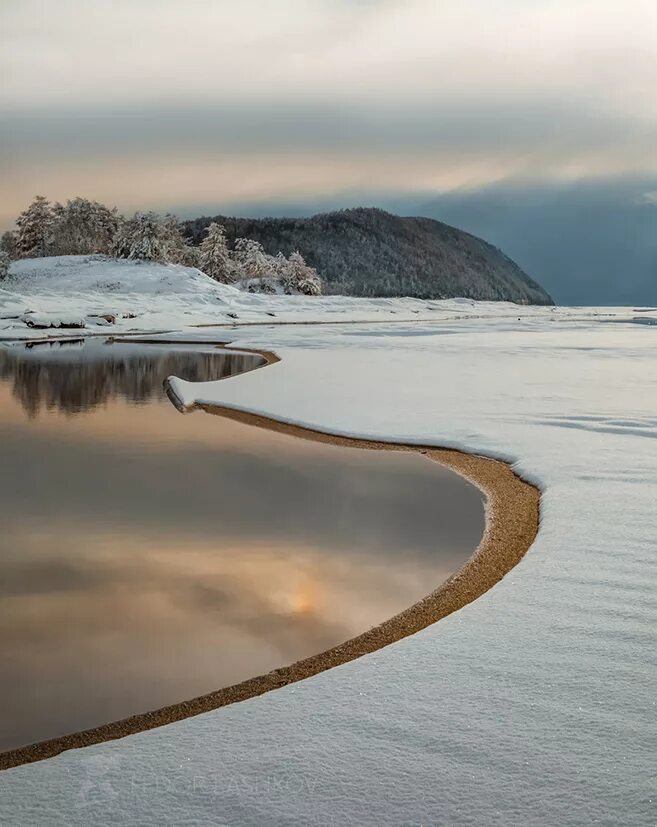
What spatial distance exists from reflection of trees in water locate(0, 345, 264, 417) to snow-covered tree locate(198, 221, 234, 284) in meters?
78.1

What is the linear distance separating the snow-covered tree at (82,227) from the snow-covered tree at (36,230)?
1123 millimetres

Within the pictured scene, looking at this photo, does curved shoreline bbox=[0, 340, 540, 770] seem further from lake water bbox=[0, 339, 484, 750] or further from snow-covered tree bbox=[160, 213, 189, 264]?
snow-covered tree bbox=[160, 213, 189, 264]

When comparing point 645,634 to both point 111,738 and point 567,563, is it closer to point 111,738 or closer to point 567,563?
point 567,563

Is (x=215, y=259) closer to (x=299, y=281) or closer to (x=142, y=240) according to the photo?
(x=299, y=281)

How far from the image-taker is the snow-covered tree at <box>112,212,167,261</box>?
92.9m

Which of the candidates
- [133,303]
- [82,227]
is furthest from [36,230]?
[133,303]

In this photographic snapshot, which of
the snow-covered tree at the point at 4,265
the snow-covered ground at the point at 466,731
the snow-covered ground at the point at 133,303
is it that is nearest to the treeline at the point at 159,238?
the snow-covered ground at the point at 133,303

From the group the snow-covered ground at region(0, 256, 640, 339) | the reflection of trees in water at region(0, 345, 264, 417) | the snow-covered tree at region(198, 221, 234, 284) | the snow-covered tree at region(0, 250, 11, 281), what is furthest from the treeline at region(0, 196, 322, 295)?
the reflection of trees in water at region(0, 345, 264, 417)

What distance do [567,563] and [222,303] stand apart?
2655 inches

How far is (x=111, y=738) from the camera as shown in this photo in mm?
4660

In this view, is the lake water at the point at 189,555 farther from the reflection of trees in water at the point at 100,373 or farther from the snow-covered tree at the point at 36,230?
the snow-covered tree at the point at 36,230

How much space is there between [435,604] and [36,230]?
413 feet

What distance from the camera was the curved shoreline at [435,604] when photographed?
474cm

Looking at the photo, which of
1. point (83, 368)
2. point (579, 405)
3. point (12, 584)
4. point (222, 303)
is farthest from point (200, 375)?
point (222, 303)
